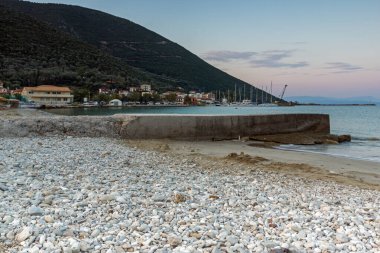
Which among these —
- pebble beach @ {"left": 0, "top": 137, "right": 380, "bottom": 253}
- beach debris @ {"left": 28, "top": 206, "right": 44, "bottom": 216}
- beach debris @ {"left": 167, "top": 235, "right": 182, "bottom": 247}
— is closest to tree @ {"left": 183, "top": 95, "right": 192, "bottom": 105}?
pebble beach @ {"left": 0, "top": 137, "right": 380, "bottom": 253}

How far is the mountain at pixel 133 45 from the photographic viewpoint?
15525 centimetres

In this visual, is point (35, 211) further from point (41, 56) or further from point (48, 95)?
point (41, 56)

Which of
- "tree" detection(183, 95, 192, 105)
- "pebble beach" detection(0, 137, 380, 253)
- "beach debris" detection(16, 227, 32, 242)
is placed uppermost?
"tree" detection(183, 95, 192, 105)

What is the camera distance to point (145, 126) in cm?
1853

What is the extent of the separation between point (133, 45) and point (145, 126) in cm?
15145

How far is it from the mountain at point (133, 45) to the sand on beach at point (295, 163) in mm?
133050

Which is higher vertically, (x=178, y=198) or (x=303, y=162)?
(x=178, y=198)

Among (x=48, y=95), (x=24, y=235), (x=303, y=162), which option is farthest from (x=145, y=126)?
(x=48, y=95)

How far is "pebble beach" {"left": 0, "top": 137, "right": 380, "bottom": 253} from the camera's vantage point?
436 centimetres

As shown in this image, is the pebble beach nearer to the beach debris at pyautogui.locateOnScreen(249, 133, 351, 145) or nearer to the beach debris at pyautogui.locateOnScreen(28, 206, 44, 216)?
the beach debris at pyautogui.locateOnScreen(28, 206, 44, 216)

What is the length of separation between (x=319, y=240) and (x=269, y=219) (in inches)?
34.0

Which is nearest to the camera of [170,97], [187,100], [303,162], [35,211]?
[35,211]

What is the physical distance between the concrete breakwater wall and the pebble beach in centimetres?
780

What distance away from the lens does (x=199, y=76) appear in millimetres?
182125
